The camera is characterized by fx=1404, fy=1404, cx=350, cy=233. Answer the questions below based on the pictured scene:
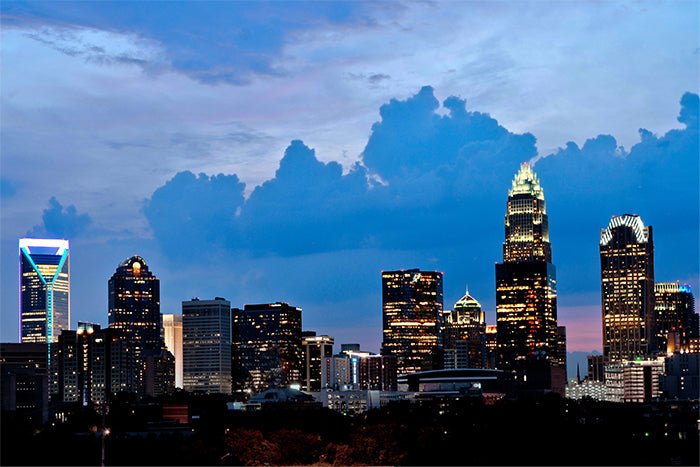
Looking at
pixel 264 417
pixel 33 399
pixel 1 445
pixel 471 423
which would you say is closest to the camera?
pixel 1 445

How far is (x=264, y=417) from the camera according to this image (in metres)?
148

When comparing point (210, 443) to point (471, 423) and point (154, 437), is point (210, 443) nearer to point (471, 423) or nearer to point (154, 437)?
point (154, 437)

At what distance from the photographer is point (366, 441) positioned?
11500 cm

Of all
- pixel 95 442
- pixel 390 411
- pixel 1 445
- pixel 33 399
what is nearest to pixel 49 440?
pixel 95 442

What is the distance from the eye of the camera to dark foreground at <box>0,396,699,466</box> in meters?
97.4

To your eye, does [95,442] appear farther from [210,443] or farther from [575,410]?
[575,410]

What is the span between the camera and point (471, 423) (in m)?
128

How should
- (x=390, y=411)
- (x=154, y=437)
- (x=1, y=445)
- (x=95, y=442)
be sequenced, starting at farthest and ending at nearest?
(x=390, y=411)
(x=154, y=437)
(x=95, y=442)
(x=1, y=445)

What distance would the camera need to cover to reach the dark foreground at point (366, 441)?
3836 inches

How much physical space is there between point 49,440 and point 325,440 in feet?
110

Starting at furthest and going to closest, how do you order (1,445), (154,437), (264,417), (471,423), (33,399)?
1. (33,399)
2. (264,417)
3. (471,423)
4. (154,437)
5. (1,445)

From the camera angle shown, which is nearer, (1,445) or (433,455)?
(1,445)

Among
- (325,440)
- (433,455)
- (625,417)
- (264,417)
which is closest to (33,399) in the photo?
(264,417)

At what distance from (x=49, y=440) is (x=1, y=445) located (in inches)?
393
